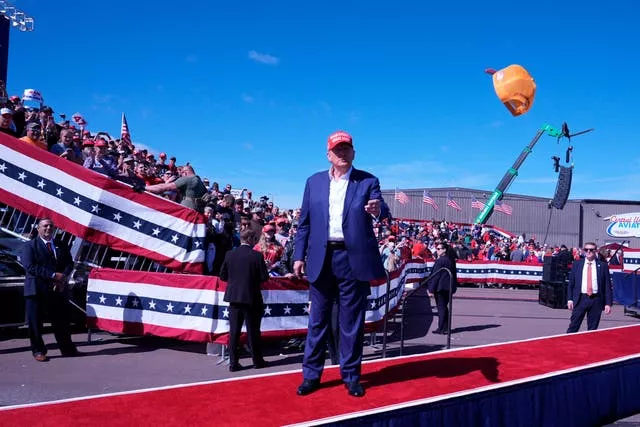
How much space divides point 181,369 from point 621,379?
5.44m

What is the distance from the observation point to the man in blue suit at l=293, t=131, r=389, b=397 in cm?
419

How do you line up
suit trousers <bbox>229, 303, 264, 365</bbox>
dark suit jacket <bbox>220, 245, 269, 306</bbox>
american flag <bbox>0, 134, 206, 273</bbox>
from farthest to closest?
american flag <bbox>0, 134, 206, 273</bbox> → suit trousers <bbox>229, 303, 264, 365</bbox> → dark suit jacket <bbox>220, 245, 269, 306</bbox>

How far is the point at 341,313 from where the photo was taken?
14.2 ft

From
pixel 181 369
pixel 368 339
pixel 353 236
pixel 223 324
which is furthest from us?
pixel 368 339

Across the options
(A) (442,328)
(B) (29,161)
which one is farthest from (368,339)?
(B) (29,161)

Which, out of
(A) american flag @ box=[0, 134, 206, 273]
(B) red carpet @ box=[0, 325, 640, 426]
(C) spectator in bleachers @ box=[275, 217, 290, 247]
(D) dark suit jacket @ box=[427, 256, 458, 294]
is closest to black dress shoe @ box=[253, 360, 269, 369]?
(A) american flag @ box=[0, 134, 206, 273]

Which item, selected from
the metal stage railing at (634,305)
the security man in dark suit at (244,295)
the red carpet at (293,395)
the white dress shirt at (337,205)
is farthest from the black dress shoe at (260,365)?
the metal stage railing at (634,305)

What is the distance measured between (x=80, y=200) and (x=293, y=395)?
18.4 ft

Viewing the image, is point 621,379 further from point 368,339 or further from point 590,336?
point 368,339

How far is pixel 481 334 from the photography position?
37.4 ft

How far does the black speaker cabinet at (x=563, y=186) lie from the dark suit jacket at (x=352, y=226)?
37313mm

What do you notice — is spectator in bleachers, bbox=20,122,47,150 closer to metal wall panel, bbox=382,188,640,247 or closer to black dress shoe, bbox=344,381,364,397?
black dress shoe, bbox=344,381,364,397

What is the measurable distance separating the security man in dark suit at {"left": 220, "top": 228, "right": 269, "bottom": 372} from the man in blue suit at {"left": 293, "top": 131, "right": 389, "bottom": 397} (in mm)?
3226

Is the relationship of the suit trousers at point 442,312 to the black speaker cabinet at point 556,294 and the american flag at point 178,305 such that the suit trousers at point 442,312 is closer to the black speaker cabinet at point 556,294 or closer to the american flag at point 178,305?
the american flag at point 178,305
